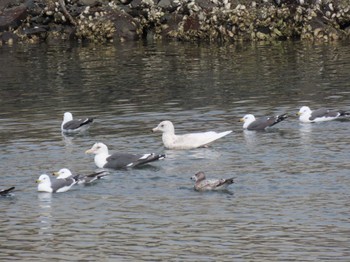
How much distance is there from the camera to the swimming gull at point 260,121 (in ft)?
114

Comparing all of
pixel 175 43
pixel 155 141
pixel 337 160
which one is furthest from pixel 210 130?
pixel 175 43

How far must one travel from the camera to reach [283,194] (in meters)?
26.2

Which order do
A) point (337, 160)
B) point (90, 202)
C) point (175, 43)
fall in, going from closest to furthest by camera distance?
point (90, 202)
point (337, 160)
point (175, 43)

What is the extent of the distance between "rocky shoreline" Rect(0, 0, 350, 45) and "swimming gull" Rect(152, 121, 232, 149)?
26.7 meters

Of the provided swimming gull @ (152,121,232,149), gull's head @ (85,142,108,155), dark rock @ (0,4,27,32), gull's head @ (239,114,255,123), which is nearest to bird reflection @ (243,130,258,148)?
gull's head @ (239,114,255,123)

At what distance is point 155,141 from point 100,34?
30.2m

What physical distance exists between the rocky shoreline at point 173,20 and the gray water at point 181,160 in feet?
11.5

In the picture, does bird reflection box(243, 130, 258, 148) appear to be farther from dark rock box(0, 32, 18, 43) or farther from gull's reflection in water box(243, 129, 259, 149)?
dark rock box(0, 32, 18, 43)

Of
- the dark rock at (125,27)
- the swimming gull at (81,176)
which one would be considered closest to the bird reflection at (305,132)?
the swimming gull at (81,176)

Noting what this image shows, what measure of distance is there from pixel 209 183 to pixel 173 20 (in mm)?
36675

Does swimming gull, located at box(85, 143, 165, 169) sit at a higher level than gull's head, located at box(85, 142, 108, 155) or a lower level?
lower

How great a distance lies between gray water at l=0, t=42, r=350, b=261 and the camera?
22.4 m

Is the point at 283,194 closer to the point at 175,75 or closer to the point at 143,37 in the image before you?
the point at 175,75

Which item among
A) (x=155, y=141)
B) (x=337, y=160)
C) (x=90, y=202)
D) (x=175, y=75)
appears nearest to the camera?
(x=90, y=202)
